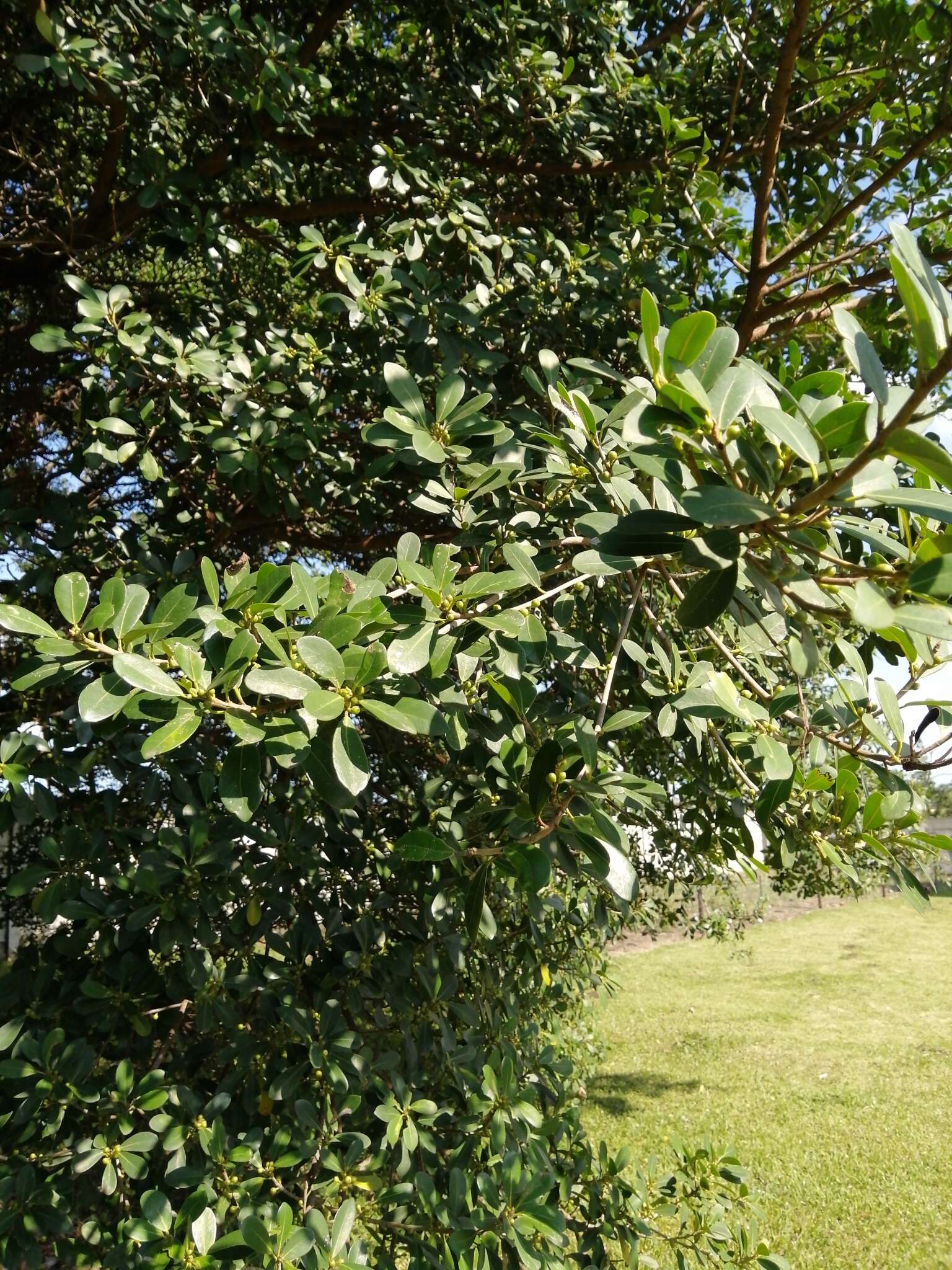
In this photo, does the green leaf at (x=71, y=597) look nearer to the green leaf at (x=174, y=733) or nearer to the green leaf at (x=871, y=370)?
the green leaf at (x=174, y=733)

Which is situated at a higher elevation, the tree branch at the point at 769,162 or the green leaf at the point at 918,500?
the tree branch at the point at 769,162

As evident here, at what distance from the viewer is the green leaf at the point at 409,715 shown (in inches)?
36.0

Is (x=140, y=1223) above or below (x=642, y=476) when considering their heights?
below

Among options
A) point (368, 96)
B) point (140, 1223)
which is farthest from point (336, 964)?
point (368, 96)

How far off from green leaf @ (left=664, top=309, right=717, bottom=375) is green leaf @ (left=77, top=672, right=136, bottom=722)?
66 centimetres

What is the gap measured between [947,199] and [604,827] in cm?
260

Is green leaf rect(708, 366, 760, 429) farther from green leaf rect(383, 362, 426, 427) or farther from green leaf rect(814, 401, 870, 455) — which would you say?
green leaf rect(383, 362, 426, 427)

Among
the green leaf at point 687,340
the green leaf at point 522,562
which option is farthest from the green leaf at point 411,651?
the green leaf at point 687,340

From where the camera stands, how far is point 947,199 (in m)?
2.66

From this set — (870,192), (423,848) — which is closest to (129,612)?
(423,848)

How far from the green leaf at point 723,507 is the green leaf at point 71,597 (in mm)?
684

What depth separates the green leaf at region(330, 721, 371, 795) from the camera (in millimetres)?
877

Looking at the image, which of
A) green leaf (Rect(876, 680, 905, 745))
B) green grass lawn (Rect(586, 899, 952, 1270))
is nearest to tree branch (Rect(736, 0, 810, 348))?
green leaf (Rect(876, 680, 905, 745))

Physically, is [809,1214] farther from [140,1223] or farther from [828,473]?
[828,473]
